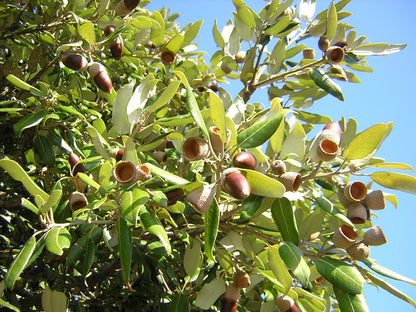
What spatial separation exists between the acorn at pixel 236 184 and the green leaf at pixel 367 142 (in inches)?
14.7

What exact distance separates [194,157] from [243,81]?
3.29 ft

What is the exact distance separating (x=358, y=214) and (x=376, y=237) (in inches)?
3.3

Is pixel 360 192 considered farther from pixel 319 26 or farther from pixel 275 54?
pixel 319 26

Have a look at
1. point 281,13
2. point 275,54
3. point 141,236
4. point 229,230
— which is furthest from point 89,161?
point 281,13

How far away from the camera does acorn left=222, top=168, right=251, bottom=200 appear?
1058mm

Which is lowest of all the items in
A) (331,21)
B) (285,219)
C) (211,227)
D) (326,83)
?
(211,227)

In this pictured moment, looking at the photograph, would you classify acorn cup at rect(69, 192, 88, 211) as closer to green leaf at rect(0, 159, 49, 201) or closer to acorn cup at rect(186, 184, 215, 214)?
green leaf at rect(0, 159, 49, 201)

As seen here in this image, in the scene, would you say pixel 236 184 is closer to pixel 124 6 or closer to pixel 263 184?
pixel 263 184

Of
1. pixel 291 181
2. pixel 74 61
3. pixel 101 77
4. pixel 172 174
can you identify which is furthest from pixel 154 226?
pixel 74 61

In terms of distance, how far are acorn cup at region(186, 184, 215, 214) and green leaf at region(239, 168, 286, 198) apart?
0.11 meters

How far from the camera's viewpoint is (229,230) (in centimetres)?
149

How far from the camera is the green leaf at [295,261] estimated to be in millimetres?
1076

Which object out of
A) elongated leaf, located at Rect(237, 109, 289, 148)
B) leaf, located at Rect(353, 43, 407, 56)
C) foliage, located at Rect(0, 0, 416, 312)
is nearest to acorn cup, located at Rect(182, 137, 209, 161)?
foliage, located at Rect(0, 0, 416, 312)

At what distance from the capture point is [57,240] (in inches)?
46.2
